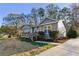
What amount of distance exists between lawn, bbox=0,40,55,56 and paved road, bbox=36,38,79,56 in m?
0.07

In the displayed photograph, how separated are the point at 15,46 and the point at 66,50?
0.51 m

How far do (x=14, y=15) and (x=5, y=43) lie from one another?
0.96 feet

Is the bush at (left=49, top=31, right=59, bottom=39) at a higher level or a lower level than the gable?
lower

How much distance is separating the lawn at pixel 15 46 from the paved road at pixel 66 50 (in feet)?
0.21

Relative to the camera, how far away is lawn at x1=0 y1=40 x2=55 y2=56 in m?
5.59

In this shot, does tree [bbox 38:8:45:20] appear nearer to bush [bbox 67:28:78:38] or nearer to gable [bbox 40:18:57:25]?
gable [bbox 40:18:57:25]

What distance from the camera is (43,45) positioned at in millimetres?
5602

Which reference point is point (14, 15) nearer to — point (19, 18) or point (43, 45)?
point (19, 18)

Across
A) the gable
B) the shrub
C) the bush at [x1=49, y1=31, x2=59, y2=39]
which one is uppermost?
the gable

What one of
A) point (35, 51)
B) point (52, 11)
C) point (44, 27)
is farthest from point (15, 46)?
point (52, 11)

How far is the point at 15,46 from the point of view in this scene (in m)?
5.60

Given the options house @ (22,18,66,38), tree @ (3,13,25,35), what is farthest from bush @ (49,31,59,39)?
tree @ (3,13,25,35)

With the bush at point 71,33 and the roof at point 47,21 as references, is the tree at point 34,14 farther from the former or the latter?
the bush at point 71,33

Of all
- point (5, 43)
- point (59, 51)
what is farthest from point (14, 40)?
point (59, 51)
